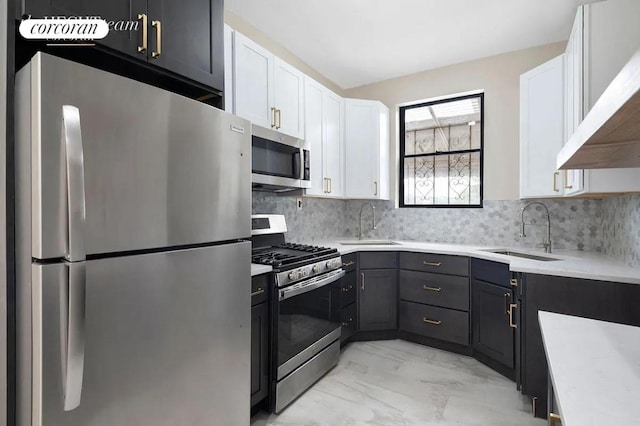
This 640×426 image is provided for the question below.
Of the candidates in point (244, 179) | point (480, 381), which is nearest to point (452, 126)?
point (480, 381)

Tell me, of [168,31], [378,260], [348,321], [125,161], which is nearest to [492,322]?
[378,260]

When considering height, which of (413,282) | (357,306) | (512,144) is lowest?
(357,306)

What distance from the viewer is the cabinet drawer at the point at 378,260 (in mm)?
3086

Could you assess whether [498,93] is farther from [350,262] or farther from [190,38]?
[190,38]

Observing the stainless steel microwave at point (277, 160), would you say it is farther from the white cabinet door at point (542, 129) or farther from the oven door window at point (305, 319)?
the white cabinet door at point (542, 129)

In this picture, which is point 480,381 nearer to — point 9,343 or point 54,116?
point 9,343

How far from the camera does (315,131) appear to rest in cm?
303

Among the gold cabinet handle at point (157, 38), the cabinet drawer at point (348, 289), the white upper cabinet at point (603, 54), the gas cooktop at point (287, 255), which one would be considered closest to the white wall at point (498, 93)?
the white upper cabinet at point (603, 54)

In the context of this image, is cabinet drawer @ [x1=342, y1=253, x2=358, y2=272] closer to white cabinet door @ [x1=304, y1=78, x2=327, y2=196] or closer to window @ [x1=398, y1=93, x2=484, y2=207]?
white cabinet door @ [x1=304, y1=78, x2=327, y2=196]

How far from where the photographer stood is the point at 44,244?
916 mm

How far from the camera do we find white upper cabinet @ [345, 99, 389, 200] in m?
3.51

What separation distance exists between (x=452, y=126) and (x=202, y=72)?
2.87 meters

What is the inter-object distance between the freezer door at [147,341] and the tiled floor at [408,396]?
0.65m

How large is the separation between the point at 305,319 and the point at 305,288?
227 millimetres
